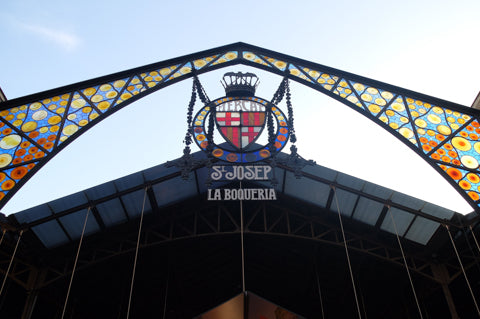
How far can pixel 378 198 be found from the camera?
13.7 meters

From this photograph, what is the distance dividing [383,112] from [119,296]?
15186 millimetres

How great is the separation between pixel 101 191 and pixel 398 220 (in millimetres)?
10962

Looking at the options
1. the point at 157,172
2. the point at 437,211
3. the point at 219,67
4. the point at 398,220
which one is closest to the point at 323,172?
the point at 398,220

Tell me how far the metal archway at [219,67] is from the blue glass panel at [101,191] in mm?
5889

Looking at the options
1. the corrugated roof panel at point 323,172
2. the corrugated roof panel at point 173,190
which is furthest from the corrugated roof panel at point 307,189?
the corrugated roof panel at point 173,190

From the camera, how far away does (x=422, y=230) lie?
1391cm

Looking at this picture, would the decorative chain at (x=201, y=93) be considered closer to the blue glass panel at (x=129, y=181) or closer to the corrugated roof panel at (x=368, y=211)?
the blue glass panel at (x=129, y=181)

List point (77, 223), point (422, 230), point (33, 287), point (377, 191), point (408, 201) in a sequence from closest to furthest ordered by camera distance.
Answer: point (408, 201)
point (33, 287)
point (377, 191)
point (422, 230)
point (77, 223)

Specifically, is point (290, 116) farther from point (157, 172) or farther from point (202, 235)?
point (202, 235)

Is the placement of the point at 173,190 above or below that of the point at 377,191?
above

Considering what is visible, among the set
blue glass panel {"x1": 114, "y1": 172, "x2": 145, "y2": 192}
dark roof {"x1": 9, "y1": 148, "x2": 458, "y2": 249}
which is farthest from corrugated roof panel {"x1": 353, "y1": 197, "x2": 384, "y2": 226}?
blue glass panel {"x1": 114, "y1": 172, "x2": 145, "y2": 192}

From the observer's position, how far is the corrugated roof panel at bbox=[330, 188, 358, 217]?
14383 mm

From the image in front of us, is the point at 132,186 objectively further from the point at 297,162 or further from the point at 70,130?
the point at 297,162

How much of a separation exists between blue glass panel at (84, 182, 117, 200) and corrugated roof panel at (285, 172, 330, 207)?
6.64 meters
